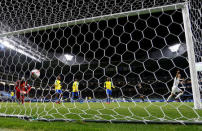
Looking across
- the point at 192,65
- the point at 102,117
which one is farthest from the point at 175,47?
the point at 102,117

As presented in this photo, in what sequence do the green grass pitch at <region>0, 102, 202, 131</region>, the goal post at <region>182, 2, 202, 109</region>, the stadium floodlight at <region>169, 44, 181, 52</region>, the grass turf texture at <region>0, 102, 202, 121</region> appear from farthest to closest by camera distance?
the stadium floodlight at <region>169, 44, 181, 52</region>
the goal post at <region>182, 2, 202, 109</region>
the grass turf texture at <region>0, 102, 202, 121</region>
the green grass pitch at <region>0, 102, 202, 131</region>

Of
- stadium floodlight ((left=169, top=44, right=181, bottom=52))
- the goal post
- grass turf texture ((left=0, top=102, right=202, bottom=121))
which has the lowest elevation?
grass turf texture ((left=0, top=102, right=202, bottom=121))

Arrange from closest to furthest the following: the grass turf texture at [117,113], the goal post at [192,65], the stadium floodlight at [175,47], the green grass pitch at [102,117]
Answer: the green grass pitch at [102,117]
the grass turf texture at [117,113]
the goal post at [192,65]
the stadium floodlight at [175,47]

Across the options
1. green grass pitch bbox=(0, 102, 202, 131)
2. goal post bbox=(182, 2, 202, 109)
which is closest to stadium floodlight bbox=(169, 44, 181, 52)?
goal post bbox=(182, 2, 202, 109)

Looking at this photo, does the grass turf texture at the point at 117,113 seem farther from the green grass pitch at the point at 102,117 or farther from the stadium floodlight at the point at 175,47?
the stadium floodlight at the point at 175,47

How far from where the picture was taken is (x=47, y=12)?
10.6 ft

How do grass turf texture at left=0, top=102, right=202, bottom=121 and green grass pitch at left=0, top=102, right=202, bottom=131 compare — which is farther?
grass turf texture at left=0, top=102, right=202, bottom=121

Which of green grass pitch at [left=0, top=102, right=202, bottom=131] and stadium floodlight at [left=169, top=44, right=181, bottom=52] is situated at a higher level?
stadium floodlight at [left=169, top=44, right=181, bottom=52]

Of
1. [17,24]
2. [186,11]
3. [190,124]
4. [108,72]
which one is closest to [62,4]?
[17,24]

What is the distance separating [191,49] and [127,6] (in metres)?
1.40

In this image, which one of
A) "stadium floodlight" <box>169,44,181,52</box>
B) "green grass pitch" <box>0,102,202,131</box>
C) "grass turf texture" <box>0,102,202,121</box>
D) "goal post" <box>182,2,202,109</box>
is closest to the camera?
"green grass pitch" <box>0,102,202,131</box>

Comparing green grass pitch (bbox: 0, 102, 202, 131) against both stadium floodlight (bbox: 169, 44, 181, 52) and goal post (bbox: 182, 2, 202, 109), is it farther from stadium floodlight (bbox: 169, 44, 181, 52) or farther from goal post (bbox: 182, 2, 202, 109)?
stadium floodlight (bbox: 169, 44, 181, 52)

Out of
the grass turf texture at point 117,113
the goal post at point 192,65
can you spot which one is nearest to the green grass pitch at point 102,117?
the grass turf texture at point 117,113

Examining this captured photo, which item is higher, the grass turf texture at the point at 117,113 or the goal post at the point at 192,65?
the goal post at the point at 192,65
